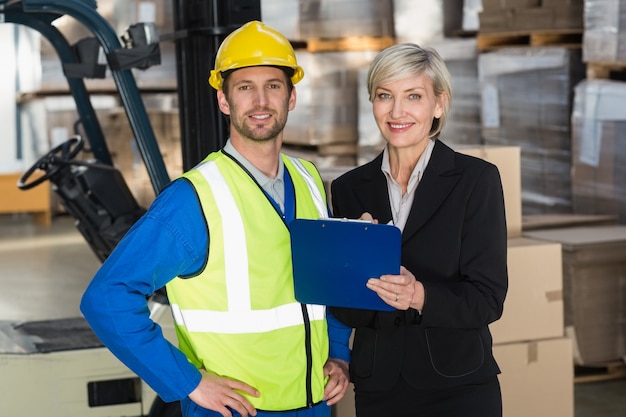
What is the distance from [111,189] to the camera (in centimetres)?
455

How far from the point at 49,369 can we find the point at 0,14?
60.9 inches

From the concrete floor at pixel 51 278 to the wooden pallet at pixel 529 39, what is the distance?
6.71ft

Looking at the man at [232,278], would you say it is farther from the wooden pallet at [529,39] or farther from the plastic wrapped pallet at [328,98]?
the plastic wrapped pallet at [328,98]

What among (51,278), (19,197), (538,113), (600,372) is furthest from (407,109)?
(19,197)

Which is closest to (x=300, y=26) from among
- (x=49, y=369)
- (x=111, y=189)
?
(x=111, y=189)

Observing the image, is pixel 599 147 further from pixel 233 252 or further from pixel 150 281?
pixel 150 281

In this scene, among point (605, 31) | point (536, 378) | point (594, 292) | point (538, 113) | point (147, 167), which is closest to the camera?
point (536, 378)

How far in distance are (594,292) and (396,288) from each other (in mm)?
2965

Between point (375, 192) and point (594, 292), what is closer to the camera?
point (375, 192)

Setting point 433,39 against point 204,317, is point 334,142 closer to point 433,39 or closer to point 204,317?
point 433,39

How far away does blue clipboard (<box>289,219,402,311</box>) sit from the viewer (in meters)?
1.92

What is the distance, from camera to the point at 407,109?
85.7 inches

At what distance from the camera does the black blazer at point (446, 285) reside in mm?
2113

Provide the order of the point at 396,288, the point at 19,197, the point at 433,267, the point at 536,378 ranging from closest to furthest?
the point at 396,288, the point at 433,267, the point at 536,378, the point at 19,197
